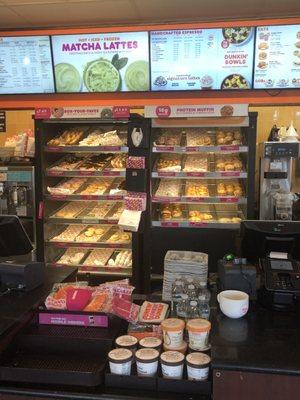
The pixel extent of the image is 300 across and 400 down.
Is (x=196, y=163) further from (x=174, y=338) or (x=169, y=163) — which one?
(x=174, y=338)

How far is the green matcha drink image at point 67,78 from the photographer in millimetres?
4660

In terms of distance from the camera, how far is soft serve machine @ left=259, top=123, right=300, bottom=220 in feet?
12.8

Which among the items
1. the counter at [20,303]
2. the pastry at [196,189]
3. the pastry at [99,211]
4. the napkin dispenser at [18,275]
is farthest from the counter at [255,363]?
the pastry at [99,211]

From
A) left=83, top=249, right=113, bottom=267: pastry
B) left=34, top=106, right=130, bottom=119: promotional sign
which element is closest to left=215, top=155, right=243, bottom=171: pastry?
left=34, top=106, right=130, bottom=119: promotional sign

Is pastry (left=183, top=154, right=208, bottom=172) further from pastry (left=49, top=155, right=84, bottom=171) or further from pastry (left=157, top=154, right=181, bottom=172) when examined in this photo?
pastry (left=49, top=155, right=84, bottom=171)

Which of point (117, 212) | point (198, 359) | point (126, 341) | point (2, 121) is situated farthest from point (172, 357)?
point (2, 121)

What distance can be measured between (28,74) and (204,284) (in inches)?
141

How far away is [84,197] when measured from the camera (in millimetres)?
4117

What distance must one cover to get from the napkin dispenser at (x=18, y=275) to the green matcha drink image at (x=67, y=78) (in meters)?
2.87

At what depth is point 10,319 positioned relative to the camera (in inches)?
73.2

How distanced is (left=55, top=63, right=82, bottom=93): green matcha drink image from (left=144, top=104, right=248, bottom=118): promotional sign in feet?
4.36

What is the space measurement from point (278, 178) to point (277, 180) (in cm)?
3

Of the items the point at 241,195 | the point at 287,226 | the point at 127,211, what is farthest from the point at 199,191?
the point at 287,226

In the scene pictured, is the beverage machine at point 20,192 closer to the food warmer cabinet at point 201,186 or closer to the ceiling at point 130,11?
the food warmer cabinet at point 201,186
